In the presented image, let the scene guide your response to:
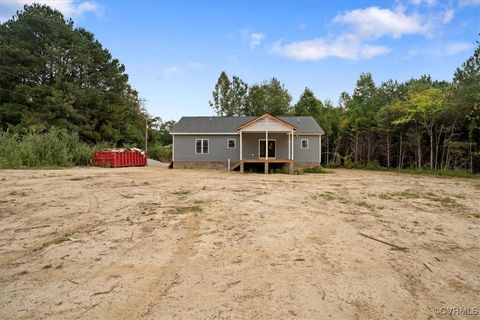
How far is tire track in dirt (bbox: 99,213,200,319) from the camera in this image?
2.92 metres

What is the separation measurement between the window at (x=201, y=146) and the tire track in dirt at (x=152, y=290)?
19.2 m

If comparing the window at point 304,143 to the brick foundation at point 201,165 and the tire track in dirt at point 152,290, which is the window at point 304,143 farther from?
the tire track in dirt at point 152,290

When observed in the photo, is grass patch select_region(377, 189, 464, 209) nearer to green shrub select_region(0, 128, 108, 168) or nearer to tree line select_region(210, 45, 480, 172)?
tree line select_region(210, 45, 480, 172)

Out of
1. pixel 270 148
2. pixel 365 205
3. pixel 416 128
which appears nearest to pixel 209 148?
pixel 270 148

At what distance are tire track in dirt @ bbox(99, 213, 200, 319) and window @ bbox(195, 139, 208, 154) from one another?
1917cm

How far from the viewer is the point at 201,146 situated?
78.3 ft

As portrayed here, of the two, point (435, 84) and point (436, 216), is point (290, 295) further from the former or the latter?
point (435, 84)

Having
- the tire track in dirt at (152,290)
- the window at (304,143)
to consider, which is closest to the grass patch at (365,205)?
the tire track in dirt at (152,290)

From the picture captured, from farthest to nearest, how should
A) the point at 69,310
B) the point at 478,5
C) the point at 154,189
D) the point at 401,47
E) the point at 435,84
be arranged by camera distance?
the point at 435,84 → the point at 401,47 → the point at 478,5 → the point at 154,189 → the point at 69,310

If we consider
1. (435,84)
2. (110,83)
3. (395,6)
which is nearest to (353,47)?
(395,6)

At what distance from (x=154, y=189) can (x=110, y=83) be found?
26.5 metres

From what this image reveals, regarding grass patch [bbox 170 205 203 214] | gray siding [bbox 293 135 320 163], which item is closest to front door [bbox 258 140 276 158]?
gray siding [bbox 293 135 320 163]

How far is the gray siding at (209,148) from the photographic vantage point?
23.8m

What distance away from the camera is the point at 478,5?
40.1 feet
